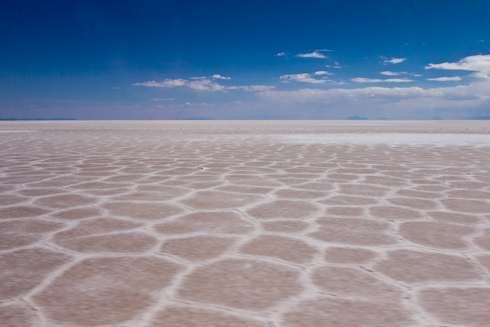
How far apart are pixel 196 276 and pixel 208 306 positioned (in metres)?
0.24

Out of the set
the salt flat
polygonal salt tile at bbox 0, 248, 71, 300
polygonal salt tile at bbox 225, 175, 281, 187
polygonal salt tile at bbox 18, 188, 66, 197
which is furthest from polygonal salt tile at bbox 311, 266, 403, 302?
polygonal salt tile at bbox 18, 188, 66, 197

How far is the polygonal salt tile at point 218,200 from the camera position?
8.46ft

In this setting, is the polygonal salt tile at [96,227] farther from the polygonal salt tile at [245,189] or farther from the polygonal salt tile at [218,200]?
the polygonal salt tile at [245,189]

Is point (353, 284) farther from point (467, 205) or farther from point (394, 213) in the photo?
point (467, 205)

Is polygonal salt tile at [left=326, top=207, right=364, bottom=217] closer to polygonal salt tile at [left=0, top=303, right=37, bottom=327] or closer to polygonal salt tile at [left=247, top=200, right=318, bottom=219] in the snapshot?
polygonal salt tile at [left=247, top=200, right=318, bottom=219]

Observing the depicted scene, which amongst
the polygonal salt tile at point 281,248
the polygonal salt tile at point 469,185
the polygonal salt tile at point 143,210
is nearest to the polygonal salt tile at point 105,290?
the polygonal salt tile at point 281,248

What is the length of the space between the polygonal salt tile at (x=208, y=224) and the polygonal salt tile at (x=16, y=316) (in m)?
0.84

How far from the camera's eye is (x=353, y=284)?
138 cm

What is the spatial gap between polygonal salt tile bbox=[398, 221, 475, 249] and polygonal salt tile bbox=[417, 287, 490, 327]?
0.48 m

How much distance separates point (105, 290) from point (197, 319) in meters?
0.42

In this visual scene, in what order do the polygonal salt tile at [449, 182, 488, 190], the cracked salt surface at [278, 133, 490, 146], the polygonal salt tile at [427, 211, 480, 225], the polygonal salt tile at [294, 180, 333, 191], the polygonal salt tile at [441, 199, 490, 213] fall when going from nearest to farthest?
the polygonal salt tile at [427, 211, 480, 225], the polygonal salt tile at [441, 199, 490, 213], the polygonal salt tile at [294, 180, 333, 191], the polygonal salt tile at [449, 182, 488, 190], the cracked salt surface at [278, 133, 490, 146]

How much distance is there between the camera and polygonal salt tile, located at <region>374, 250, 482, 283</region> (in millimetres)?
1441

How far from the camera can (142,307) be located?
1.23 m

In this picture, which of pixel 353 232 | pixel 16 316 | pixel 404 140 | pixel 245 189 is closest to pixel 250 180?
pixel 245 189
